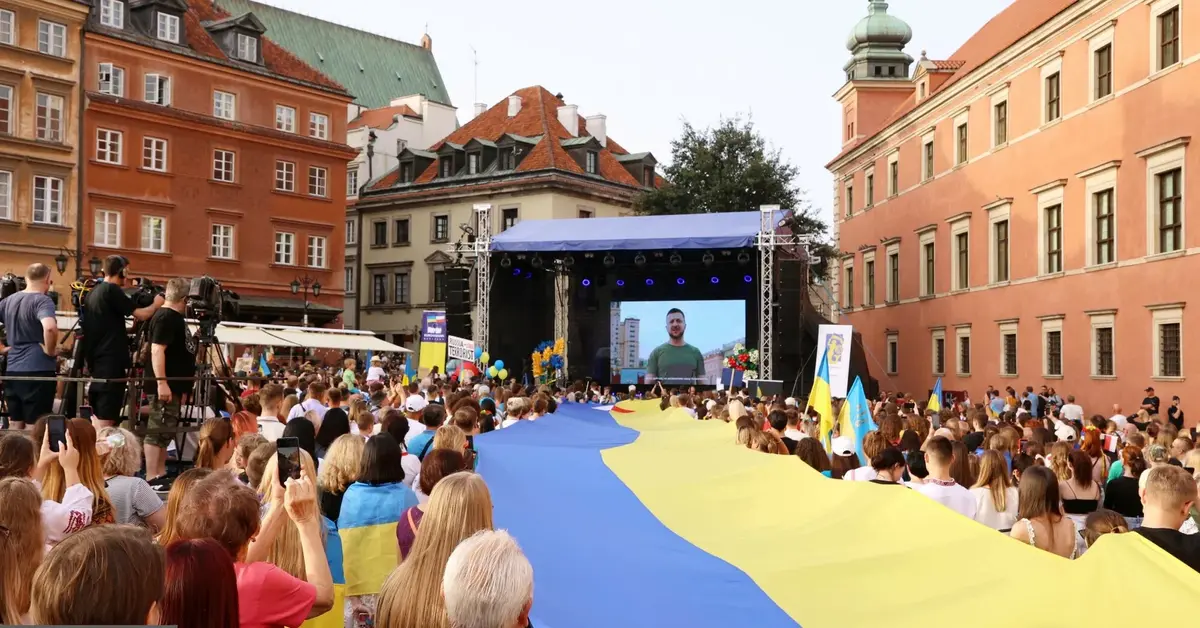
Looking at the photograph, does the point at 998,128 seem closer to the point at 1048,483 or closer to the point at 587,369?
the point at 587,369

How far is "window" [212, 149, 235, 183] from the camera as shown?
45.5 m

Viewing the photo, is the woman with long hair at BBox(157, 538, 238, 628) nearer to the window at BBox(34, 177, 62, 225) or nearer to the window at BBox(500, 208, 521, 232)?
the window at BBox(34, 177, 62, 225)

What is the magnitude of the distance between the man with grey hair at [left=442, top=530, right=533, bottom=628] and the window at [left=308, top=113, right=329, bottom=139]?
48.5 meters

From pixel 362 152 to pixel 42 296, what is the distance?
182 ft

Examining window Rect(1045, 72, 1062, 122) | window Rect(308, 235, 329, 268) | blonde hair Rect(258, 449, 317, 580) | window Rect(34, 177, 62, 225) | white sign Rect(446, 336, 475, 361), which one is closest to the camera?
blonde hair Rect(258, 449, 317, 580)

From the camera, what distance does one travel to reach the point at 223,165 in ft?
151

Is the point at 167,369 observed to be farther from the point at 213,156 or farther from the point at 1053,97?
the point at 213,156

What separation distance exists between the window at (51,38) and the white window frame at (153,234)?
6774 millimetres

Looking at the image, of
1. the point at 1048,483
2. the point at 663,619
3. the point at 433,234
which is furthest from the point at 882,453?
the point at 433,234

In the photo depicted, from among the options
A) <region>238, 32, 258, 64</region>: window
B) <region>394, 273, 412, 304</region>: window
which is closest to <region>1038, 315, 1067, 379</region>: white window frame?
<region>238, 32, 258, 64</region>: window

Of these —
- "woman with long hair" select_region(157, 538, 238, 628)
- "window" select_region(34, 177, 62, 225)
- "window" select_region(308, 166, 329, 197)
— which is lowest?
"woman with long hair" select_region(157, 538, 238, 628)

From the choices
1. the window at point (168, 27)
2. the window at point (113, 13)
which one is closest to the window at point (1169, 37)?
the window at point (168, 27)

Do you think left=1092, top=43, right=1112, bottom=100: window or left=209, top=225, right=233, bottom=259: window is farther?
left=209, top=225, right=233, bottom=259: window

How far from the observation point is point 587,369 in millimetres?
33438
